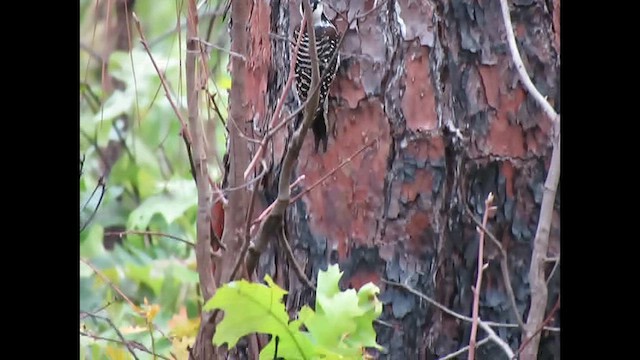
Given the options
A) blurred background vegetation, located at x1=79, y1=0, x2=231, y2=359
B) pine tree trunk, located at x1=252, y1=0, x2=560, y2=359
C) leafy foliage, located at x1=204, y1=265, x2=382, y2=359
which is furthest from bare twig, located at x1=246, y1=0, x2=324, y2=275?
blurred background vegetation, located at x1=79, y1=0, x2=231, y2=359

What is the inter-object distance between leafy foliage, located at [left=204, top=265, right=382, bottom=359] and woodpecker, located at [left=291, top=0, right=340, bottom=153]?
326mm

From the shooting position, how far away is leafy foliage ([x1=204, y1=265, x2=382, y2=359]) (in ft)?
2.86

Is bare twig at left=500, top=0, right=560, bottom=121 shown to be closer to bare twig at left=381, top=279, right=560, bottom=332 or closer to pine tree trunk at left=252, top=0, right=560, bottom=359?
pine tree trunk at left=252, top=0, right=560, bottom=359

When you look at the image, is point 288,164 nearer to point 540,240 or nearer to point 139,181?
point 540,240

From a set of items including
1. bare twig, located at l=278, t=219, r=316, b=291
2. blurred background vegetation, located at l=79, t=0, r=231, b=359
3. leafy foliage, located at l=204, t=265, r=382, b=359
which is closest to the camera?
leafy foliage, located at l=204, t=265, r=382, b=359

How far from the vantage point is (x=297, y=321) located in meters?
0.91

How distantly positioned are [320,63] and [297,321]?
1.38 feet

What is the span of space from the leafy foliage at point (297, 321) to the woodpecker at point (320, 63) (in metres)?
0.33

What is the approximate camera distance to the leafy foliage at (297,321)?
0.87 metres
